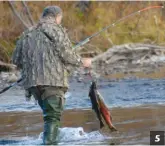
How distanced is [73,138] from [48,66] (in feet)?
3.68

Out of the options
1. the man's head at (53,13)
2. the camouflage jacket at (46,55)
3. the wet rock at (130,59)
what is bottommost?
the wet rock at (130,59)

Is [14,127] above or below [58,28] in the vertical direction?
below

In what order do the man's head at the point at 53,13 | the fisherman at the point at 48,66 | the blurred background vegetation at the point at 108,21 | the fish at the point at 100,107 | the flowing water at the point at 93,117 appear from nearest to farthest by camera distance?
the fisherman at the point at 48,66
the man's head at the point at 53,13
the flowing water at the point at 93,117
the fish at the point at 100,107
the blurred background vegetation at the point at 108,21

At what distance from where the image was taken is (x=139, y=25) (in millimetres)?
28469

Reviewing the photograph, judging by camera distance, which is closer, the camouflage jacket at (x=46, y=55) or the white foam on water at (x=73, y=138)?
the camouflage jacket at (x=46, y=55)

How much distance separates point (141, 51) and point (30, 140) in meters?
15.0

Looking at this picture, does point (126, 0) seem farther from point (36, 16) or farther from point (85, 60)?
point (85, 60)

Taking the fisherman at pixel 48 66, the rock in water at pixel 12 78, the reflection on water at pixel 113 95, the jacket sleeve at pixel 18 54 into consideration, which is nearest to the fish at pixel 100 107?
the fisherman at pixel 48 66

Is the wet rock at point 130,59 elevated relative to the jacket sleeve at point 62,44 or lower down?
lower down

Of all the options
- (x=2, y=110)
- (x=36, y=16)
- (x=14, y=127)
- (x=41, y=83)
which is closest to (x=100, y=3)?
(x=36, y=16)

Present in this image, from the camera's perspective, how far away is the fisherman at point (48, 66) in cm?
733

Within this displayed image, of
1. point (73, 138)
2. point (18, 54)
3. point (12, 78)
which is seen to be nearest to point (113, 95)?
point (12, 78)

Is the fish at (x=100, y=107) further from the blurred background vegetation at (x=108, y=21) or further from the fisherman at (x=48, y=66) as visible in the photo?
the blurred background vegetation at (x=108, y=21)

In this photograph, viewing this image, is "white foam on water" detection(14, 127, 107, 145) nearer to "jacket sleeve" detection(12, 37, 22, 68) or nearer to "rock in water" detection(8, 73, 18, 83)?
"jacket sleeve" detection(12, 37, 22, 68)
